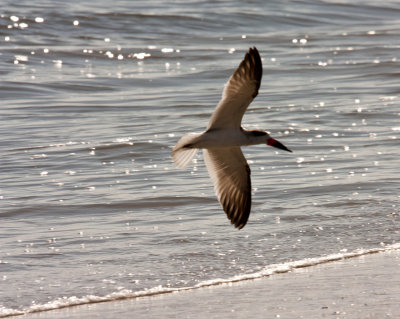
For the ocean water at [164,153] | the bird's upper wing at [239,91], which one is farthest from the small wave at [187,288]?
the bird's upper wing at [239,91]

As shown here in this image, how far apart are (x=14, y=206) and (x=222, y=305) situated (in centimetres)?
285

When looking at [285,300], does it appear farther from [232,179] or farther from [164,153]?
[164,153]

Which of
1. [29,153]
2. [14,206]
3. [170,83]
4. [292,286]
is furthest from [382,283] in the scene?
[170,83]

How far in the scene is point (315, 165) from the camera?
8703 mm

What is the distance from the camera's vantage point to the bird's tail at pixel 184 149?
535 centimetres

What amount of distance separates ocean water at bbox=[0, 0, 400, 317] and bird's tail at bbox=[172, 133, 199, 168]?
26.5 inches

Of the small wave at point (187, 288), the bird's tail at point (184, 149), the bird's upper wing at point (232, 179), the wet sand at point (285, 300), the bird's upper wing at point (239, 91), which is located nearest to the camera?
the wet sand at point (285, 300)

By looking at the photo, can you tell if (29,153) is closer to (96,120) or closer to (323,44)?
(96,120)

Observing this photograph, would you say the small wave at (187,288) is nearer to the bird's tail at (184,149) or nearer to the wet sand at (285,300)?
the wet sand at (285,300)

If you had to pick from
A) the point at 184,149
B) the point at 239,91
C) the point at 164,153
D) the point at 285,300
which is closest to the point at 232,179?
the point at 184,149

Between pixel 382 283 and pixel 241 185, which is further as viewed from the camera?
pixel 241 185

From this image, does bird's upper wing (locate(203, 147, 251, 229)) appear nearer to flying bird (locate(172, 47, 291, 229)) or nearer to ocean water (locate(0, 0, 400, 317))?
flying bird (locate(172, 47, 291, 229))

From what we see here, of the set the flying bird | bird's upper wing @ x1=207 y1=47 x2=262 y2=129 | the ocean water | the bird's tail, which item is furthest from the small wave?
bird's upper wing @ x1=207 y1=47 x2=262 y2=129

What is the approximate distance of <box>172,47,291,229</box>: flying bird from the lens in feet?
16.9
